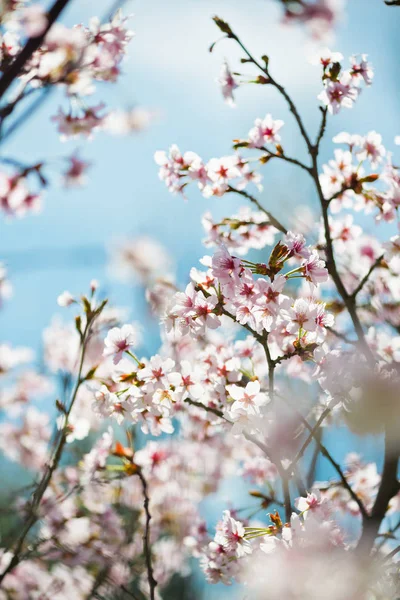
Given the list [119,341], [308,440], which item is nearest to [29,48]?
[119,341]

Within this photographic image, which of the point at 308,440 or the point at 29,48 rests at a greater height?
the point at 29,48

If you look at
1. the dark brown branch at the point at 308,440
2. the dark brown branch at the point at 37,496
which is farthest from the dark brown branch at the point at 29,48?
the dark brown branch at the point at 308,440

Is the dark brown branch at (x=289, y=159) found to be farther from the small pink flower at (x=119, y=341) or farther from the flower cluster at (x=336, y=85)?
the small pink flower at (x=119, y=341)

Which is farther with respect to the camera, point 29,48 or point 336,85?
point 336,85

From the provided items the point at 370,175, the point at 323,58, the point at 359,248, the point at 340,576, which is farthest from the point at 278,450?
the point at 359,248

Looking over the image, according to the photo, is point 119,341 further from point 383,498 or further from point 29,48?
point 383,498

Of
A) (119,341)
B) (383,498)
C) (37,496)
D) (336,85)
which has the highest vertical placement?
(336,85)

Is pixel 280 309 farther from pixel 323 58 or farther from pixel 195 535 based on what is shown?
pixel 195 535

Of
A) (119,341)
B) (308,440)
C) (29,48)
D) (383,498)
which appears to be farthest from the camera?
(383,498)

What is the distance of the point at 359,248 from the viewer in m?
3.58

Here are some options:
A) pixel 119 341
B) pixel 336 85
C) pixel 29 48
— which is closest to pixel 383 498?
pixel 119 341

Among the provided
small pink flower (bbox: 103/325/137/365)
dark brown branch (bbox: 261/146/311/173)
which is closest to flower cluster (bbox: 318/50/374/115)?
dark brown branch (bbox: 261/146/311/173)

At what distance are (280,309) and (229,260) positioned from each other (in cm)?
22

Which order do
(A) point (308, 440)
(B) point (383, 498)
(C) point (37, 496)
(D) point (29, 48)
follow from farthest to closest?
(B) point (383, 498), (A) point (308, 440), (C) point (37, 496), (D) point (29, 48)
